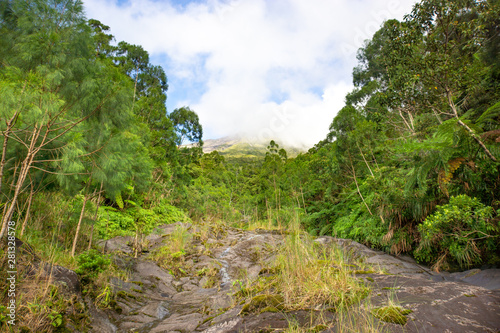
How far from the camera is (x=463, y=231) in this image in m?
4.55

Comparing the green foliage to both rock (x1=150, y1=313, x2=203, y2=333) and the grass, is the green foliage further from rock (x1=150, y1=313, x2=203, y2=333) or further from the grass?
the grass

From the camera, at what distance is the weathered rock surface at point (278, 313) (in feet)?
7.03

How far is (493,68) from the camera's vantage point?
7367 millimetres

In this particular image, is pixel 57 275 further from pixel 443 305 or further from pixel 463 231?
pixel 463 231

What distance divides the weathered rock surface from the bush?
364 mm

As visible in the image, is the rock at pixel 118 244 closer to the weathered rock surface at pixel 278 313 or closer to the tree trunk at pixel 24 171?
the weathered rock surface at pixel 278 313

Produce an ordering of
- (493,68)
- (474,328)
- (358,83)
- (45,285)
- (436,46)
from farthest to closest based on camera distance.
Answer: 1. (358,83)
2. (493,68)
3. (436,46)
4. (45,285)
5. (474,328)

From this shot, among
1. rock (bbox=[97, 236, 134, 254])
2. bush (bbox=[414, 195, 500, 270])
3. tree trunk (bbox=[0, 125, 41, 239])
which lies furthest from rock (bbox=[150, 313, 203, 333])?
bush (bbox=[414, 195, 500, 270])

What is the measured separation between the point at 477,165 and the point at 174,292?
685 cm

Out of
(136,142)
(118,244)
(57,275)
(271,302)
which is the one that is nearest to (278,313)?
(271,302)

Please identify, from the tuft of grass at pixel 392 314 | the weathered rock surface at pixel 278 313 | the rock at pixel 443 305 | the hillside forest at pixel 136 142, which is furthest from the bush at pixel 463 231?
the tuft of grass at pixel 392 314

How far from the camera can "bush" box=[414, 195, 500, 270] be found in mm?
4195

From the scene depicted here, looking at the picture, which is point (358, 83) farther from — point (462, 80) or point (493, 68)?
point (462, 80)

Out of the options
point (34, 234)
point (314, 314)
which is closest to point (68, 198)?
point (34, 234)
